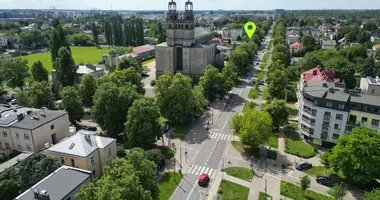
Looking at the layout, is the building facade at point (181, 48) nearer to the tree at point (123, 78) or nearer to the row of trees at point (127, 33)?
the tree at point (123, 78)

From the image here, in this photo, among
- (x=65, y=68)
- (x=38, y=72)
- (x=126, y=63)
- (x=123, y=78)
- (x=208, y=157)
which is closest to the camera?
(x=208, y=157)

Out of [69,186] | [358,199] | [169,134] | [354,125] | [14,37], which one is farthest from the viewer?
[14,37]

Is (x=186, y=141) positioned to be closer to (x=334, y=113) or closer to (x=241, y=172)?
(x=241, y=172)

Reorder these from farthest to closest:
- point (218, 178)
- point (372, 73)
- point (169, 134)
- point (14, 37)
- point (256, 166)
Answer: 1. point (14, 37)
2. point (372, 73)
3. point (169, 134)
4. point (256, 166)
5. point (218, 178)

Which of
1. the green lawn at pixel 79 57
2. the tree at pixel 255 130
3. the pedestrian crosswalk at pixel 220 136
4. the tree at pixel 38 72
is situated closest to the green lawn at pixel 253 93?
the pedestrian crosswalk at pixel 220 136

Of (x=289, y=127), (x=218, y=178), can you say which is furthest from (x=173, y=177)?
(x=289, y=127)

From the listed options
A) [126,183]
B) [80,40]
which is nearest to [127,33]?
[80,40]

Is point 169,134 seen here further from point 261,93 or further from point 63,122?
point 261,93
